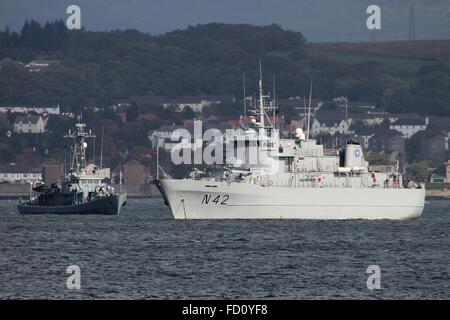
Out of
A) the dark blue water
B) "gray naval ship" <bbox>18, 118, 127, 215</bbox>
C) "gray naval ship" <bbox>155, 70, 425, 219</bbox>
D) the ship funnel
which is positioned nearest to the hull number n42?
"gray naval ship" <bbox>155, 70, 425, 219</bbox>

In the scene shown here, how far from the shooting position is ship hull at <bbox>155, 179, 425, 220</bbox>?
8706cm

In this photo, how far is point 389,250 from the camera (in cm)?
6762

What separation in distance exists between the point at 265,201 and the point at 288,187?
1.97 m

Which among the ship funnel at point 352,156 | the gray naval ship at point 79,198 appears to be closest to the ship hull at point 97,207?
the gray naval ship at point 79,198

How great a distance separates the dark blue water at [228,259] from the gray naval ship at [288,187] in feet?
6.01

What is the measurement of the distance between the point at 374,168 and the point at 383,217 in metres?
5.66

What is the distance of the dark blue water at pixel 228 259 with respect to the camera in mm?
51203

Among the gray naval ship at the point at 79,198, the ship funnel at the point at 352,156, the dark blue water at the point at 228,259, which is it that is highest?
the ship funnel at the point at 352,156

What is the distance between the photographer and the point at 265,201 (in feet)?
288

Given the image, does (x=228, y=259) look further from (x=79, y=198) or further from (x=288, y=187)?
(x=79, y=198)

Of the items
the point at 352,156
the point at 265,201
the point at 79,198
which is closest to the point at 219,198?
the point at 265,201

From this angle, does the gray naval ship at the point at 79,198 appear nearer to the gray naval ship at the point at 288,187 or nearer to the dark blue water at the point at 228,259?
the dark blue water at the point at 228,259
